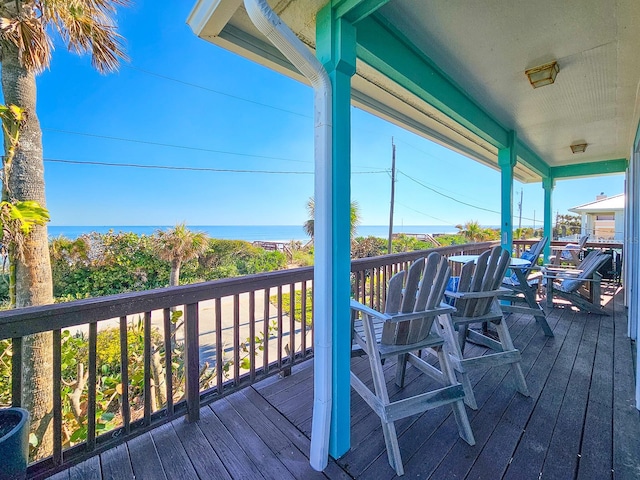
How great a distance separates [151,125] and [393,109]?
25.0 meters

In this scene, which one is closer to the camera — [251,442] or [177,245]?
[251,442]

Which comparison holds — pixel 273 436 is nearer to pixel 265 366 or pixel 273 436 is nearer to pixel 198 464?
pixel 198 464

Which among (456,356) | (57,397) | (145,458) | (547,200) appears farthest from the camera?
(547,200)

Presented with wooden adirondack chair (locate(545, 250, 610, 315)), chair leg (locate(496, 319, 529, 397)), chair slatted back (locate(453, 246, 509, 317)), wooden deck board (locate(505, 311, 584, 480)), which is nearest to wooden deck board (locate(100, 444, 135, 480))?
wooden deck board (locate(505, 311, 584, 480))

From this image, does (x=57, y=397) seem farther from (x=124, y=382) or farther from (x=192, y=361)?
(x=192, y=361)

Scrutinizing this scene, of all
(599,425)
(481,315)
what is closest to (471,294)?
(481,315)

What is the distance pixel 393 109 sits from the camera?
3.06 meters

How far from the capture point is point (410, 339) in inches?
65.7

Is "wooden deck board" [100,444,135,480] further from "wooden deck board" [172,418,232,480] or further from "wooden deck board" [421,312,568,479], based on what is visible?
"wooden deck board" [421,312,568,479]

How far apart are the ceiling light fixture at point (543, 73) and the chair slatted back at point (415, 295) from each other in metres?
1.87

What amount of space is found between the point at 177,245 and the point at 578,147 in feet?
32.7

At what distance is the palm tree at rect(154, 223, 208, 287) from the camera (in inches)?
362

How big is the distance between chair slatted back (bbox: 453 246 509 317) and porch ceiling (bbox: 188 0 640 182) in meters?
1.36

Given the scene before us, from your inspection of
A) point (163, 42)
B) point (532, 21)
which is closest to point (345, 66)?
point (532, 21)
